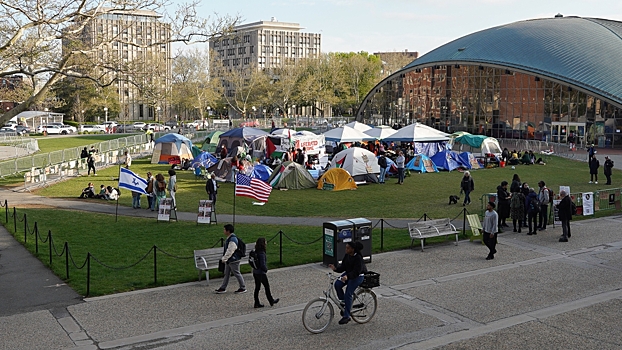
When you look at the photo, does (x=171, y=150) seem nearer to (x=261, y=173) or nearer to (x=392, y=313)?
(x=261, y=173)

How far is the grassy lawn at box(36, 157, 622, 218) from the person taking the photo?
24.8 m

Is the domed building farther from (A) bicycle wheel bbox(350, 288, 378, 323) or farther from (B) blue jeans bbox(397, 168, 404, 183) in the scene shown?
(A) bicycle wheel bbox(350, 288, 378, 323)

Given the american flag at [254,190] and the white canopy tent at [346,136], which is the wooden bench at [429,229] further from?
the white canopy tent at [346,136]

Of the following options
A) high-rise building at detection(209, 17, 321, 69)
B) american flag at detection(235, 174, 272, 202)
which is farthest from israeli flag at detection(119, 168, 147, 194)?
high-rise building at detection(209, 17, 321, 69)

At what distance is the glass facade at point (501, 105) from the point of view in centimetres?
5709

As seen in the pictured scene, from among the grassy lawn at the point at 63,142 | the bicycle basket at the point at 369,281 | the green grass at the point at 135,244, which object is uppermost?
the grassy lawn at the point at 63,142

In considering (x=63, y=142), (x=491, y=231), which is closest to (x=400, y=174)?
(x=491, y=231)

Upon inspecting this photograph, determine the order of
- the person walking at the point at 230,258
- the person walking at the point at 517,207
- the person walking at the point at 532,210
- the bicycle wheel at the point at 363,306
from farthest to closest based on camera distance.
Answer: the person walking at the point at 517,207 → the person walking at the point at 532,210 → the person walking at the point at 230,258 → the bicycle wheel at the point at 363,306

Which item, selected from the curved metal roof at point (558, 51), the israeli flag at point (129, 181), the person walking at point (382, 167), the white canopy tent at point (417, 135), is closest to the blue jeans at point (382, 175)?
the person walking at point (382, 167)

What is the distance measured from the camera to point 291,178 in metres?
30.8

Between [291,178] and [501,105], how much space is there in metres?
39.5

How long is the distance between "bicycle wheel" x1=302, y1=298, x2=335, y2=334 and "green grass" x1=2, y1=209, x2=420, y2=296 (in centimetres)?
445

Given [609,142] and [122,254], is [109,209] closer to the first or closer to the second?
[122,254]

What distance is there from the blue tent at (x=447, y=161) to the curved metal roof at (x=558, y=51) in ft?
76.7
